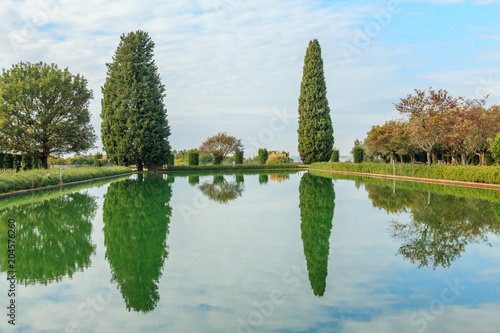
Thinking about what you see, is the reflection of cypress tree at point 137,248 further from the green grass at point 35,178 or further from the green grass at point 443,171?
the green grass at point 443,171

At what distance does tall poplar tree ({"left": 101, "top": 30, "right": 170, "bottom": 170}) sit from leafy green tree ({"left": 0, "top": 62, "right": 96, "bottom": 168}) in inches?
135

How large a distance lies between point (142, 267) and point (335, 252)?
9.18ft

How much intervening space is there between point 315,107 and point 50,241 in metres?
36.8

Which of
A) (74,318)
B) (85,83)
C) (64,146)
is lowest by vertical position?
(74,318)

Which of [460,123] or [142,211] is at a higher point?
[460,123]

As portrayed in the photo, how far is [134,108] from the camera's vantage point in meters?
36.4

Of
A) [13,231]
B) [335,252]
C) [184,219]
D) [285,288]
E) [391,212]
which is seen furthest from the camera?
[391,212]

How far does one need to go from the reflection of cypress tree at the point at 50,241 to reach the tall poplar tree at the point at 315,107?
32.7 meters

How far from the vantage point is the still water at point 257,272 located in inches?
143

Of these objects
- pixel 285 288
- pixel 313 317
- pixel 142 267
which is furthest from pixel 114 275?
pixel 313 317

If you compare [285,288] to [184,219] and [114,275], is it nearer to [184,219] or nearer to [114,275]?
[114,275]

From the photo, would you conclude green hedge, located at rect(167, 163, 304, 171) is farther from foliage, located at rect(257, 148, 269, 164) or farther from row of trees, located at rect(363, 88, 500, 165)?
row of trees, located at rect(363, 88, 500, 165)

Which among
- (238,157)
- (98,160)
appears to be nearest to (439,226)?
(98,160)

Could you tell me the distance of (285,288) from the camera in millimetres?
4434
